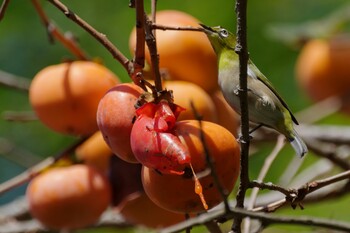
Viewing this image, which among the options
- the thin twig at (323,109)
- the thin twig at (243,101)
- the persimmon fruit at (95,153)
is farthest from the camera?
the thin twig at (323,109)

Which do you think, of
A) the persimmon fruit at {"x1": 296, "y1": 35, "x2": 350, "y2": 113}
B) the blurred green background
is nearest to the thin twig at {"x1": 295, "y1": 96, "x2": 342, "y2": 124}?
the persimmon fruit at {"x1": 296, "y1": 35, "x2": 350, "y2": 113}

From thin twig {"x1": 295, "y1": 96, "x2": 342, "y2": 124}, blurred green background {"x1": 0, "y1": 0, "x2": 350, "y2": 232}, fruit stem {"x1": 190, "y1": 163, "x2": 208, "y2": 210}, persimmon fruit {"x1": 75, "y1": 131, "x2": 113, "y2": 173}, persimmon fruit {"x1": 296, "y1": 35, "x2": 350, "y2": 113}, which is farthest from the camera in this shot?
blurred green background {"x1": 0, "y1": 0, "x2": 350, "y2": 232}

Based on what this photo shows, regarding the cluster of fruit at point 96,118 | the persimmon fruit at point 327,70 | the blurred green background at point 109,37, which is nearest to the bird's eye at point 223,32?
the cluster of fruit at point 96,118

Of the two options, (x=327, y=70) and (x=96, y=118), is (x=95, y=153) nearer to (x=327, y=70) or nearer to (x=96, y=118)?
(x=96, y=118)

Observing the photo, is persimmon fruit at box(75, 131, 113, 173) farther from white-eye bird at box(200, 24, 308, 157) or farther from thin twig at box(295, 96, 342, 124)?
thin twig at box(295, 96, 342, 124)

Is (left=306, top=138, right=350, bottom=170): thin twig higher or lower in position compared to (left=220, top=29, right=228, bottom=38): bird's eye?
lower

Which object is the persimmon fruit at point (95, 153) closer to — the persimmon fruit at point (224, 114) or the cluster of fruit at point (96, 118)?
the cluster of fruit at point (96, 118)
